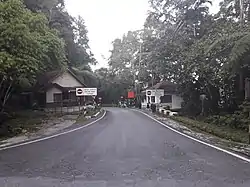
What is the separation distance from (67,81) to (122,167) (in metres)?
44.1

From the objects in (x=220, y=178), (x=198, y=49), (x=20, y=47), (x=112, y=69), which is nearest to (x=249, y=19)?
(x=198, y=49)

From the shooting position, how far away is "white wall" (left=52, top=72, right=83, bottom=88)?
51.3 meters

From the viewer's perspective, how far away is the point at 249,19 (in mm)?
29266

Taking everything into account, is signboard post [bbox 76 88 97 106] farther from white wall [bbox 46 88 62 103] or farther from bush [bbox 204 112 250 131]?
bush [bbox 204 112 250 131]

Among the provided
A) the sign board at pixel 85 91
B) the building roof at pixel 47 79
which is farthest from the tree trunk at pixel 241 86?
the building roof at pixel 47 79

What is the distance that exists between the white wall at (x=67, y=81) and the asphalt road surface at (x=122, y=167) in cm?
3817

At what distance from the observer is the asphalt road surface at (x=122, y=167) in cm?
750

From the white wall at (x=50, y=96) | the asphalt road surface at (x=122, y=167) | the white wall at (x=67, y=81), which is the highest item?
the white wall at (x=67, y=81)

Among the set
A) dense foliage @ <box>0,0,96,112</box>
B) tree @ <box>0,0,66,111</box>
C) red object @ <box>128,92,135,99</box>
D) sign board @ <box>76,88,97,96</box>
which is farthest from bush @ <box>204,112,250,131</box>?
red object @ <box>128,92,135,99</box>

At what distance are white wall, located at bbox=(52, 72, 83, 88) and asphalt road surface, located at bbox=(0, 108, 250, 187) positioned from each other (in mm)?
38168

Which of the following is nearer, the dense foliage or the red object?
the dense foliage

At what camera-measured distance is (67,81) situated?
5247 cm

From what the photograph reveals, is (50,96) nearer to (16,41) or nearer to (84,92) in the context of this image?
(84,92)

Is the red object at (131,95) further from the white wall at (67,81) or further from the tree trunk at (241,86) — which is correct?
the tree trunk at (241,86)
